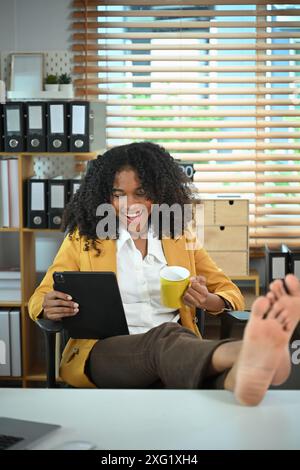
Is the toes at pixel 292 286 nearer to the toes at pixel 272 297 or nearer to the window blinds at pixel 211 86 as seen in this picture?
the toes at pixel 272 297

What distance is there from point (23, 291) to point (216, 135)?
49.1 inches

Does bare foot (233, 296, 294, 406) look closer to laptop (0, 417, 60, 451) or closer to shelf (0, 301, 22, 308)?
laptop (0, 417, 60, 451)

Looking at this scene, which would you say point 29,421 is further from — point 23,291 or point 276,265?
point 276,265

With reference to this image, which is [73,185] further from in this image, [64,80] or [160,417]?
[160,417]

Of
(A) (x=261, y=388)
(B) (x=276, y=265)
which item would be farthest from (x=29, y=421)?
(B) (x=276, y=265)

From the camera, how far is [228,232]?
3.57 metres

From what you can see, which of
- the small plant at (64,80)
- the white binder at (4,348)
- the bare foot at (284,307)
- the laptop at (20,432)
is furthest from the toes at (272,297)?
the small plant at (64,80)

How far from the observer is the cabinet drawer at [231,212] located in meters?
3.56

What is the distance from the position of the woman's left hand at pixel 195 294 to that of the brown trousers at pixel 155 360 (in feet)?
0.85

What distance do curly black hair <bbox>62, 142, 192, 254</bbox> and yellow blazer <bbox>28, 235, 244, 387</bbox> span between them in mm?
61

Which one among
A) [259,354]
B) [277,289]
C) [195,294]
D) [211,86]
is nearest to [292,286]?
[277,289]

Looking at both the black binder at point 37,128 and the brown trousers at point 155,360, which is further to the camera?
the black binder at point 37,128

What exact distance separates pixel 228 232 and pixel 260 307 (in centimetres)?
203

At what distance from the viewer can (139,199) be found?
2535mm
